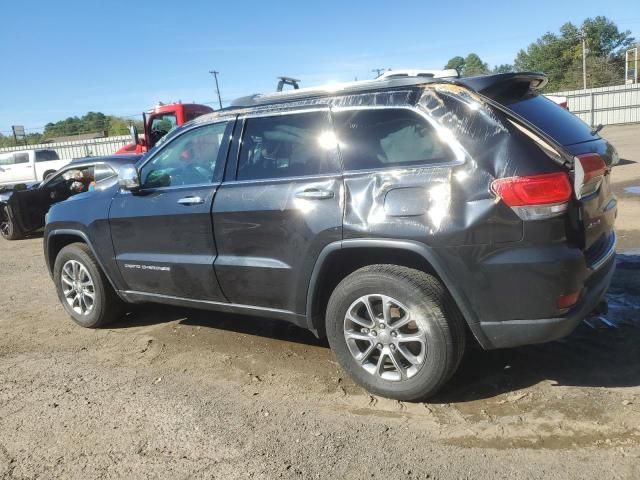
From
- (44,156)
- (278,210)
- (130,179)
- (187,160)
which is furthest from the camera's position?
(44,156)

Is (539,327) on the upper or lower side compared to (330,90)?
lower

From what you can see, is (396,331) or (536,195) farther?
(396,331)

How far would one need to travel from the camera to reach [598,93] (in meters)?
33.2

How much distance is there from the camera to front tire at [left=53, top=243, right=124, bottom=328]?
16.6 feet

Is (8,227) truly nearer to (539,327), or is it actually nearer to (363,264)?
(363,264)

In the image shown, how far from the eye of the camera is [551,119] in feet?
10.9

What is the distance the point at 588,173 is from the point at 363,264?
1381 mm

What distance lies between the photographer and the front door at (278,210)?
3463 mm

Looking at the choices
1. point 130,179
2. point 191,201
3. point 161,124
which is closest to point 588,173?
point 191,201

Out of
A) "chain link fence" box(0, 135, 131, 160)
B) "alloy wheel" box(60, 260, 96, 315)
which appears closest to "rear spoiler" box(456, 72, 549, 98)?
"alloy wheel" box(60, 260, 96, 315)

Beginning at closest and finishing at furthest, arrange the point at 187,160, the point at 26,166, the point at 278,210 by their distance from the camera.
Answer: the point at 278,210 < the point at 187,160 < the point at 26,166

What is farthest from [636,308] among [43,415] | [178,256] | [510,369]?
[43,415]

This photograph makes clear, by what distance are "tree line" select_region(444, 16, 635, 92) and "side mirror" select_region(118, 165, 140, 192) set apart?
83.9 feet

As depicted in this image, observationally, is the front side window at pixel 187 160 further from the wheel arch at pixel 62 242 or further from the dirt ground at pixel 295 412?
the dirt ground at pixel 295 412
